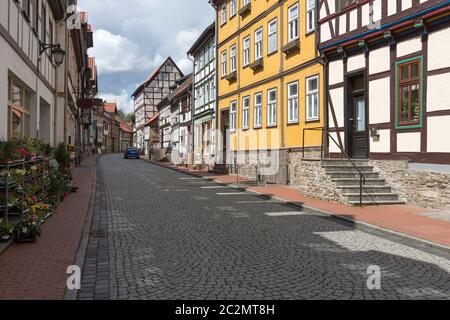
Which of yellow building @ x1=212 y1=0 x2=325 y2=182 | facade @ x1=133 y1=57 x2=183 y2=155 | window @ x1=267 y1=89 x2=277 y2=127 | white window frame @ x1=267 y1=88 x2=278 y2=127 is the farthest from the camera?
facade @ x1=133 y1=57 x2=183 y2=155

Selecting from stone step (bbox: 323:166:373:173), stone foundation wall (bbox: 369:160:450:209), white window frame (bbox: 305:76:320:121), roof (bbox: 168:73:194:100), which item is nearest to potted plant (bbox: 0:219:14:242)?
stone step (bbox: 323:166:373:173)

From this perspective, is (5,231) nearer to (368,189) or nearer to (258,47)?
(368,189)

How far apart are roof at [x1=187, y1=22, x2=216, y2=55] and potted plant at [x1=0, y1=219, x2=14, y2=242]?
81.0 feet

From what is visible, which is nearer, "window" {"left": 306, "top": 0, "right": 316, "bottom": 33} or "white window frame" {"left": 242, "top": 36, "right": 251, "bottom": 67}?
"window" {"left": 306, "top": 0, "right": 316, "bottom": 33}

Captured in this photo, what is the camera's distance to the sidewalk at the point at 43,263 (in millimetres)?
4781

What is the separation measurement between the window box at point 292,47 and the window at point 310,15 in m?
0.77

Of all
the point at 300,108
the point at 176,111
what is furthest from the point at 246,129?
the point at 176,111

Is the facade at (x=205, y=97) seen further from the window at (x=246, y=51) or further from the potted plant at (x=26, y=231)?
the potted plant at (x=26, y=231)

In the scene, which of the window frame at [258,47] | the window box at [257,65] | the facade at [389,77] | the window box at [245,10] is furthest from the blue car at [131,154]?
the facade at [389,77]

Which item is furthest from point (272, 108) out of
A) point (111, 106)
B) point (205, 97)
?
point (111, 106)

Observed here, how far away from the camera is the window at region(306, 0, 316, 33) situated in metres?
17.0

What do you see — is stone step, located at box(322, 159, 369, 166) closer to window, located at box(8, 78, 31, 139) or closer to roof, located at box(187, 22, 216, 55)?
window, located at box(8, 78, 31, 139)

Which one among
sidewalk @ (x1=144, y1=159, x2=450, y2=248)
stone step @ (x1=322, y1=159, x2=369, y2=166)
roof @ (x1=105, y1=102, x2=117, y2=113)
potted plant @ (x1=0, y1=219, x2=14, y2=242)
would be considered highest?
roof @ (x1=105, y1=102, x2=117, y2=113)
